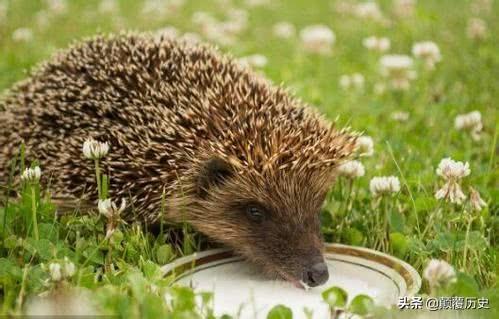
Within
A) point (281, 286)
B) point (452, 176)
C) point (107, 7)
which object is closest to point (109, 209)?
point (281, 286)

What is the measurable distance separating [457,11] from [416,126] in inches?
214

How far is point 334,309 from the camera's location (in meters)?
3.34

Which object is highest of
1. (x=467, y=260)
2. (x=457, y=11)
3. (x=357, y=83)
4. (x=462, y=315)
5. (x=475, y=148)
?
(x=457, y=11)

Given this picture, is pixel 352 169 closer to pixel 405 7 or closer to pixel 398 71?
pixel 398 71

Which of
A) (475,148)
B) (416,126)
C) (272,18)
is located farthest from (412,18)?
(475,148)

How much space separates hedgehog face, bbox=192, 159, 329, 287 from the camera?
4.00 metres

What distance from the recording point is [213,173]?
4.38 m

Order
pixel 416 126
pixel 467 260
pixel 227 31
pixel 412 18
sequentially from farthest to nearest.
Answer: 1. pixel 412 18
2. pixel 227 31
3. pixel 416 126
4. pixel 467 260

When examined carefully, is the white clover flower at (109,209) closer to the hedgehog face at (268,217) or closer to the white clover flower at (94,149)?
the white clover flower at (94,149)

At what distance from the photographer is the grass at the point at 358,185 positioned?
3.59 metres

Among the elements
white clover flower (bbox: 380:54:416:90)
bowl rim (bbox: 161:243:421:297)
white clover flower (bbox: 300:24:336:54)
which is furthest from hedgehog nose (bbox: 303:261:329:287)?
white clover flower (bbox: 300:24:336:54)

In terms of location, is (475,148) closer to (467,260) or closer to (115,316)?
A: (467,260)

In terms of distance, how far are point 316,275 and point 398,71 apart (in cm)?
396

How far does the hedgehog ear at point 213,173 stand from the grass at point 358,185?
34 cm
